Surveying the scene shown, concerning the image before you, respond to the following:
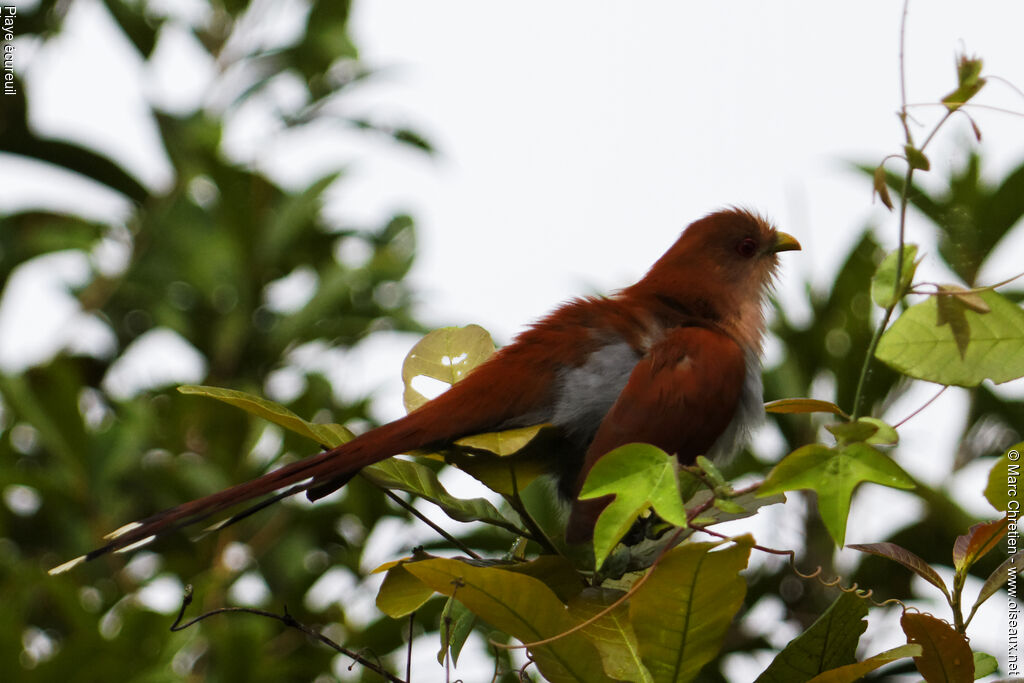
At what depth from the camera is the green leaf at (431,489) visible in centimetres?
146

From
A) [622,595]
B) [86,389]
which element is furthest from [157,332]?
[622,595]

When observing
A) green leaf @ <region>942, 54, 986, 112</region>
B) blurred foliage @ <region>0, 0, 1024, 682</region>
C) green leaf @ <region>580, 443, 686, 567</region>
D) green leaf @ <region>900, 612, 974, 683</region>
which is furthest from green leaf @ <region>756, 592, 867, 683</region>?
blurred foliage @ <region>0, 0, 1024, 682</region>

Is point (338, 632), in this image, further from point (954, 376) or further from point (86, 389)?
point (954, 376)

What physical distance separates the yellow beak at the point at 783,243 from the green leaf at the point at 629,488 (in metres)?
1.45

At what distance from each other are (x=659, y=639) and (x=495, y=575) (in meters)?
0.21

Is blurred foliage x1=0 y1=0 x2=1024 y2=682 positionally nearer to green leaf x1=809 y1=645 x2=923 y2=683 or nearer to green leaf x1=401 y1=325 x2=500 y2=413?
green leaf x1=401 y1=325 x2=500 y2=413

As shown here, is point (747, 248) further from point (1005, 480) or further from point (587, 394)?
point (1005, 480)

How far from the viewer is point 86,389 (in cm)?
472

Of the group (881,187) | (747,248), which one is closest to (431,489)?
(881,187)

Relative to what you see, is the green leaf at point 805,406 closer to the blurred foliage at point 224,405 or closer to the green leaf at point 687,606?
the green leaf at point 687,606

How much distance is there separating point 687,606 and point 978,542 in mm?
415

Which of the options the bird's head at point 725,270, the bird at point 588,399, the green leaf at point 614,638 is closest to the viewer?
the green leaf at point 614,638

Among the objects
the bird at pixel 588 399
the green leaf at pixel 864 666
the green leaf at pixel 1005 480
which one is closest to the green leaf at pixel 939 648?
the green leaf at pixel 864 666

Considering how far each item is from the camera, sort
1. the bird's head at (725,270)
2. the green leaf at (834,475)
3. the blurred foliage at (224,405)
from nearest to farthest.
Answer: the green leaf at (834,475) → the bird's head at (725,270) → the blurred foliage at (224,405)
